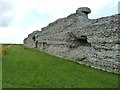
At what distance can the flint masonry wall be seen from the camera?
12500 millimetres

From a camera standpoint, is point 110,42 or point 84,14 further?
point 84,14

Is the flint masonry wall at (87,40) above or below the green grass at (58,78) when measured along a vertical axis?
above

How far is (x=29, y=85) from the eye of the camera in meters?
9.66

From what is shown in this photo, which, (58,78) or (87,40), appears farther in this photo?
(87,40)

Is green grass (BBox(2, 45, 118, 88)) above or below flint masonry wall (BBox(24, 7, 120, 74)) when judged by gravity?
below

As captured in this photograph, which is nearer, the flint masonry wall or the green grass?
the green grass

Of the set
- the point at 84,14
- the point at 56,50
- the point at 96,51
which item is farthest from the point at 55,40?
the point at 96,51

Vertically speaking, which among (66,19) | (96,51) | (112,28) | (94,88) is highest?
(66,19)

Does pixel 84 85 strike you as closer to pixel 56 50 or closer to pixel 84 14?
pixel 84 14

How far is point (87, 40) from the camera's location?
15.0 meters

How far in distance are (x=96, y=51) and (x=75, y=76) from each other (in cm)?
314

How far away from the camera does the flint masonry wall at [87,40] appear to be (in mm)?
12500

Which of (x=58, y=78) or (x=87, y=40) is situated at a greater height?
(x=87, y=40)

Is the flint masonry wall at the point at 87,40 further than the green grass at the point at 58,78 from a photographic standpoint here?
Yes
